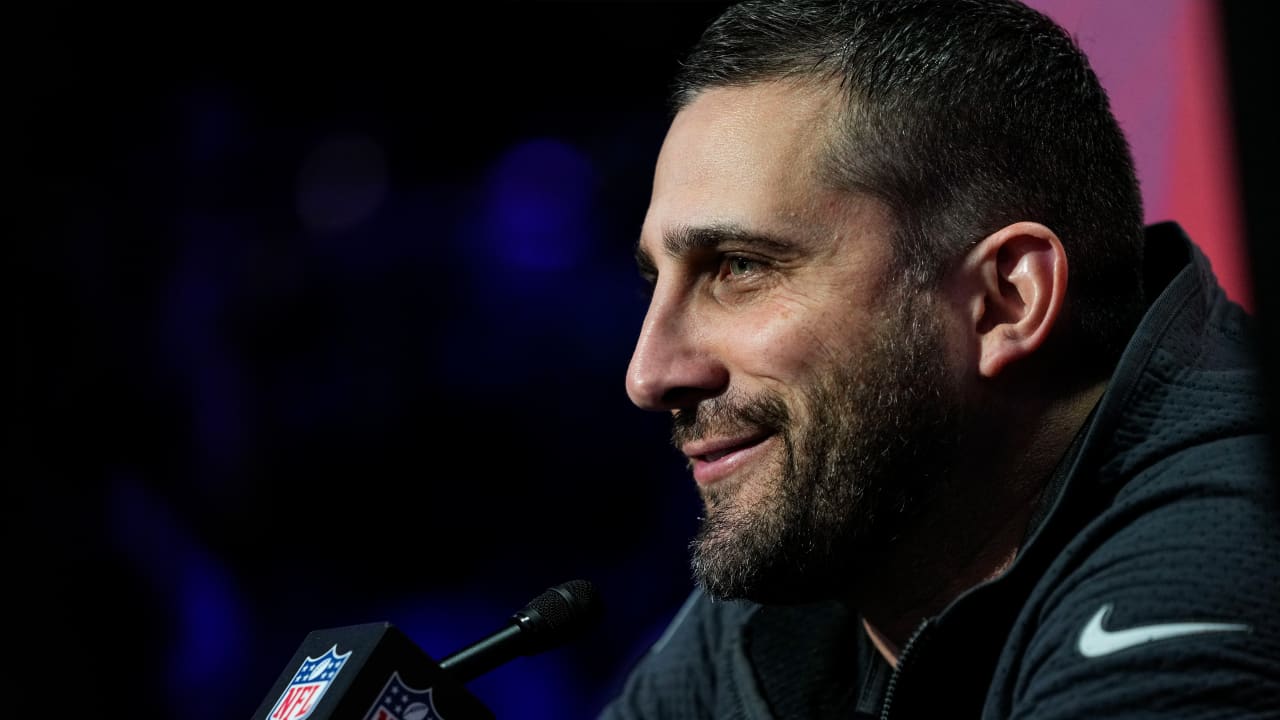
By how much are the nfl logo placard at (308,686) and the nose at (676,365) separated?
48cm

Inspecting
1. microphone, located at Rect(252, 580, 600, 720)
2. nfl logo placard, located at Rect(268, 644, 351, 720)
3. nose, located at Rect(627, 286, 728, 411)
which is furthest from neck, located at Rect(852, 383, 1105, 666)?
nfl logo placard, located at Rect(268, 644, 351, 720)

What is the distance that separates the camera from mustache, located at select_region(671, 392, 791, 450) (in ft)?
4.49

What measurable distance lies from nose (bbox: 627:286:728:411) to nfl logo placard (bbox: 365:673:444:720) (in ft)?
1.52

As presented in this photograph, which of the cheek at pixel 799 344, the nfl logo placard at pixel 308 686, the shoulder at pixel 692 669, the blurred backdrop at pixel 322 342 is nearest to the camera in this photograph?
the nfl logo placard at pixel 308 686

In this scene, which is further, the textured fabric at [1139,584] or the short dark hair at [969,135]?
the short dark hair at [969,135]

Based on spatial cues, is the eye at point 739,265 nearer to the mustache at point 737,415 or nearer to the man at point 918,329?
the man at point 918,329

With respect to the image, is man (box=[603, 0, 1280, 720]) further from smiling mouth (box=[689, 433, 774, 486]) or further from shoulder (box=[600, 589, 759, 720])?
shoulder (box=[600, 589, 759, 720])

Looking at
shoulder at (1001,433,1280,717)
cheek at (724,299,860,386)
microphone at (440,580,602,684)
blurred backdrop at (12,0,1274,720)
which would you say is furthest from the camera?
blurred backdrop at (12,0,1274,720)

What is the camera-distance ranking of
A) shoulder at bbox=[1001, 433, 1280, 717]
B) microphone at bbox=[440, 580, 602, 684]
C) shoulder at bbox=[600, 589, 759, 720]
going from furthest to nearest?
shoulder at bbox=[600, 589, 759, 720] < microphone at bbox=[440, 580, 602, 684] < shoulder at bbox=[1001, 433, 1280, 717]

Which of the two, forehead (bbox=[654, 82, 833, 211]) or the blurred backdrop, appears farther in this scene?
the blurred backdrop

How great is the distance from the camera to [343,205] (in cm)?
293

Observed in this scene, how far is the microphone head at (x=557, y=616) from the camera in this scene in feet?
4.20

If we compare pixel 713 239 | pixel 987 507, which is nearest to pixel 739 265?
pixel 713 239

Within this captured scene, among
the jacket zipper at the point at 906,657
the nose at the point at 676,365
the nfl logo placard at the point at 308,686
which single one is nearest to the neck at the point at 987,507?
the jacket zipper at the point at 906,657
